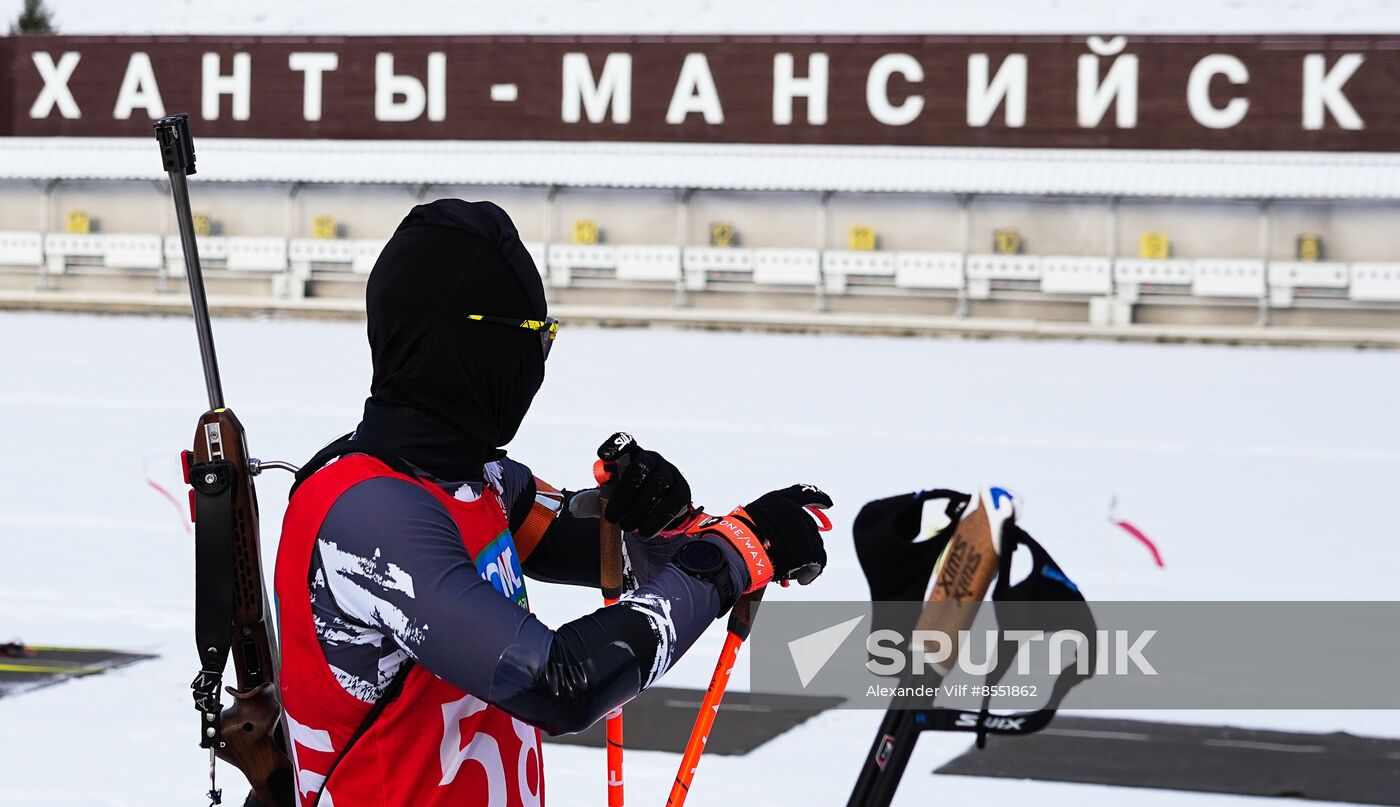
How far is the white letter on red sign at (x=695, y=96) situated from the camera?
3139cm

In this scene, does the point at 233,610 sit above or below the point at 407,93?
below

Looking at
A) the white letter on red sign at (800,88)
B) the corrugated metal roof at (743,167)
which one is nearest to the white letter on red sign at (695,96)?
the corrugated metal roof at (743,167)

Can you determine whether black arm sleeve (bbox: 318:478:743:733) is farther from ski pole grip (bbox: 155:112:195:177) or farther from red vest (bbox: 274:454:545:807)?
ski pole grip (bbox: 155:112:195:177)

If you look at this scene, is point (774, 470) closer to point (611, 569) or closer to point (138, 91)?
point (611, 569)

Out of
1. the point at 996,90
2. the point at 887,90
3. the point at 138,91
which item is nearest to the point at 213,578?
the point at 996,90

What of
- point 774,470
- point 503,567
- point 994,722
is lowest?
point 774,470

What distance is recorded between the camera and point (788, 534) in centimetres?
285

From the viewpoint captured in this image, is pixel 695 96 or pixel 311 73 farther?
pixel 311 73

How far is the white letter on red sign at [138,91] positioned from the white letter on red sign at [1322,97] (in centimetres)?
2150

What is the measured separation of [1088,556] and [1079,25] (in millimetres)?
80984

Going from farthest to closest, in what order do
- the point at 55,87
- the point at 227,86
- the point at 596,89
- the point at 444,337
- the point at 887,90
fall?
the point at 55,87, the point at 227,86, the point at 596,89, the point at 887,90, the point at 444,337

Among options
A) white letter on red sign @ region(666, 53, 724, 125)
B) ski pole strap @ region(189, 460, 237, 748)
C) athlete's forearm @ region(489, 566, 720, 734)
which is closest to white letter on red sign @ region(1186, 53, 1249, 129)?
white letter on red sign @ region(666, 53, 724, 125)

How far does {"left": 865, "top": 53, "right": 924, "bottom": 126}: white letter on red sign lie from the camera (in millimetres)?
30703

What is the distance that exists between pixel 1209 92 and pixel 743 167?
27.2ft
